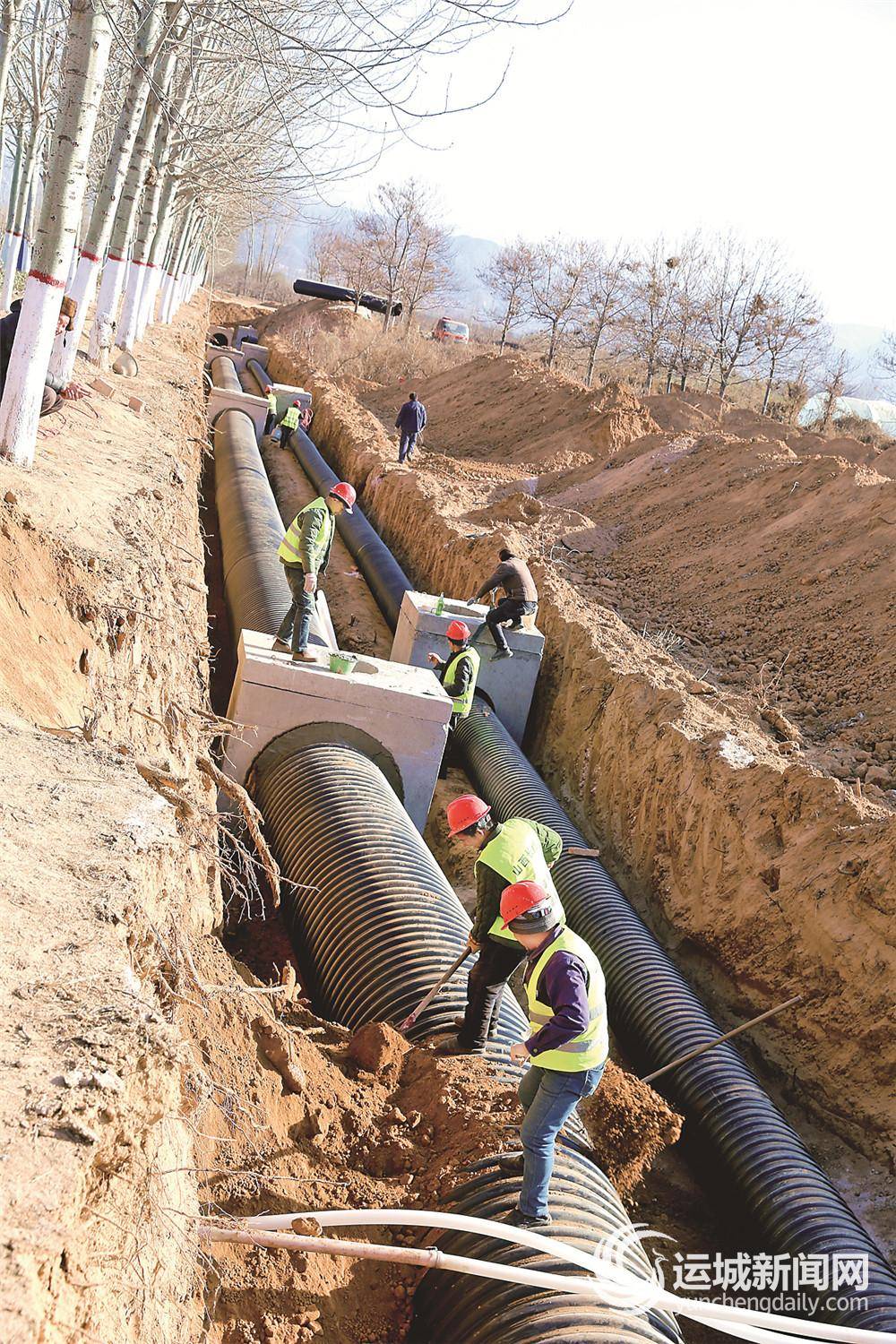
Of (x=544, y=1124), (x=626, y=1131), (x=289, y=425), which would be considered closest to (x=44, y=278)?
(x=544, y=1124)

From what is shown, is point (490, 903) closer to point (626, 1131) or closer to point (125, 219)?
point (626, 1131)

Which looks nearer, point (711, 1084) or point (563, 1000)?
point (563, 1000)

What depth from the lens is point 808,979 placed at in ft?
23.7

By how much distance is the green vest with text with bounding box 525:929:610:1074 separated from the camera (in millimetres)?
3713

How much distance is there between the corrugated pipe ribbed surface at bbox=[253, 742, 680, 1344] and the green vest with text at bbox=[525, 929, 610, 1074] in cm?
56

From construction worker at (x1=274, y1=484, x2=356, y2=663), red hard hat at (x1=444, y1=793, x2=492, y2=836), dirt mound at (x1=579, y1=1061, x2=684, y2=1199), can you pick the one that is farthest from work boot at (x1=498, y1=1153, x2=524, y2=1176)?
construction worker at (x1=274, y1=484, x2=356, y2=663)

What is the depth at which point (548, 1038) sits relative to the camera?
368cm

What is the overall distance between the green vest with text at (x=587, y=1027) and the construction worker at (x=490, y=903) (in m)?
0.82

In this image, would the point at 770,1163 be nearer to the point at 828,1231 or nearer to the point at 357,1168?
the point at 828,1231

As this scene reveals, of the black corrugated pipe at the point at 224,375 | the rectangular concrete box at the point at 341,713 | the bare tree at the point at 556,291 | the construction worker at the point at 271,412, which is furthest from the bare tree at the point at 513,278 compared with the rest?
the rectangular concrete box at the point at 341,713

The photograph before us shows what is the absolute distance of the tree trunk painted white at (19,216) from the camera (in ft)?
53.1

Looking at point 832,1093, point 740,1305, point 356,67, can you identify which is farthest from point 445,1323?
point 356,67

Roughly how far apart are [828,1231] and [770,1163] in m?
0.48

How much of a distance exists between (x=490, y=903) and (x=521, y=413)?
2615 cm
